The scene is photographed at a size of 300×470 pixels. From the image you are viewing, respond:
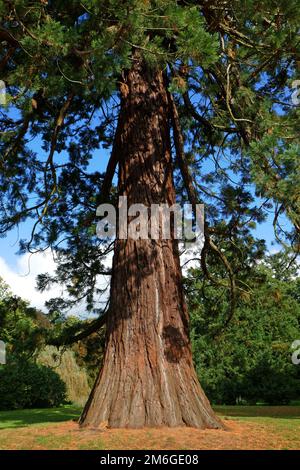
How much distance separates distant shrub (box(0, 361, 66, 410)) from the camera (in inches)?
502

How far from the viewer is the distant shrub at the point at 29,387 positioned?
12.7m

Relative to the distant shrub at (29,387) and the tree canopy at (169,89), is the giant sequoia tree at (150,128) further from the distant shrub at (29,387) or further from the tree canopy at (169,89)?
the distant shrub at (29,387)

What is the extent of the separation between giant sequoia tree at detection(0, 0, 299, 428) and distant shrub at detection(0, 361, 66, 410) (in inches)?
158

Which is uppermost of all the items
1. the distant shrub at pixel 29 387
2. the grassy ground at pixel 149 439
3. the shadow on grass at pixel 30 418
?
the distant shrub at pixel 29 387

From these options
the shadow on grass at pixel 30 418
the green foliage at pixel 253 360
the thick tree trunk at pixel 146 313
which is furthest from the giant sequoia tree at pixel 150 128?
the green foliage at pixel 253 360

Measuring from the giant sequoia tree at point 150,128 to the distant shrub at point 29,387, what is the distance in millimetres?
4023

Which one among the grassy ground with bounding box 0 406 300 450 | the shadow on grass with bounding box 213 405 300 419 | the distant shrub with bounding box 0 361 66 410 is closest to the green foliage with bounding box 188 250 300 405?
the shadow on grass with bounding box 213 405 300 419

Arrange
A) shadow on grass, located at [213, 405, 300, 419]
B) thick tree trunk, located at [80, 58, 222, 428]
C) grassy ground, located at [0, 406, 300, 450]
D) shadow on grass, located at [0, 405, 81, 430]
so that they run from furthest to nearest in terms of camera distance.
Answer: shadow on grass, located at [213, 405, 300, 419] < shadow on grass, located at [0, 405, 81, 430] < thick tree trunk, located at [80, 58, 222, 428] < grassy ground, located at [0, 406, 300, 450]

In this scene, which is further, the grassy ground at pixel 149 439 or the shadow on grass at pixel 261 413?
the shadow on grass at pixel 261 413

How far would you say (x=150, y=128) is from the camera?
764 cm

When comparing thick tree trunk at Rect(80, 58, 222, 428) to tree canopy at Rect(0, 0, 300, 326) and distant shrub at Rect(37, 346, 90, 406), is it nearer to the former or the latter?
tree canopy at Rect(0, 0, 300, 326)

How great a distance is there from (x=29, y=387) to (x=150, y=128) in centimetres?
832
